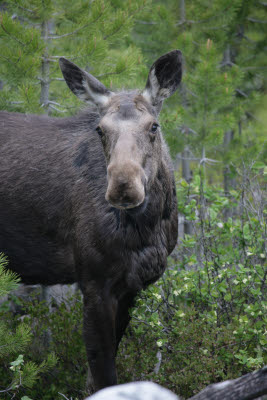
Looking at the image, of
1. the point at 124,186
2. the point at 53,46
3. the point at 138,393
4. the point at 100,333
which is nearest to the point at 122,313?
the point at 100,333

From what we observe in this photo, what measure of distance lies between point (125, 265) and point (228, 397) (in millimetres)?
1832

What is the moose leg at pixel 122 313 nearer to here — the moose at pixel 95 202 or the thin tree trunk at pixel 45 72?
the moose at pixel 95 202

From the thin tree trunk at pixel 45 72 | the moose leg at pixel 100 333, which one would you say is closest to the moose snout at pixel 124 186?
the moose leg at pixel 100 333

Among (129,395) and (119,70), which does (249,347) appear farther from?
(119,70)

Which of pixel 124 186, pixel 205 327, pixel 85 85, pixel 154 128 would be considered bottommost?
pixel 205 327

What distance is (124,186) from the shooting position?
12.3 feet

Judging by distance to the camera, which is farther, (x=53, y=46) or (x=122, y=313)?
(x=53, y=46)

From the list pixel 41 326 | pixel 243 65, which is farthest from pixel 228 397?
pixel 243 65

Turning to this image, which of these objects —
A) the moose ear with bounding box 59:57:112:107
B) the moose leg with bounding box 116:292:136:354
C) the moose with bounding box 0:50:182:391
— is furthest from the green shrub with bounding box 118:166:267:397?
the moose ear with bounding box 59:57:112:107

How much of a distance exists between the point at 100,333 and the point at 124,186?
167 cm

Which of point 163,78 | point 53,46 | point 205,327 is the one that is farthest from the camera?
point 53,46

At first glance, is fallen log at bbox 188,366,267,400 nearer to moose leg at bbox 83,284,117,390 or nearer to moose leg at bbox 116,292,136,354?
moose leg at bbox 83,284,117,390

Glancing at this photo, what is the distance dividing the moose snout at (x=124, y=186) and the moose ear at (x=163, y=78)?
125cm

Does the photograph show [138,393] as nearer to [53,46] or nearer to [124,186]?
[124,186]
